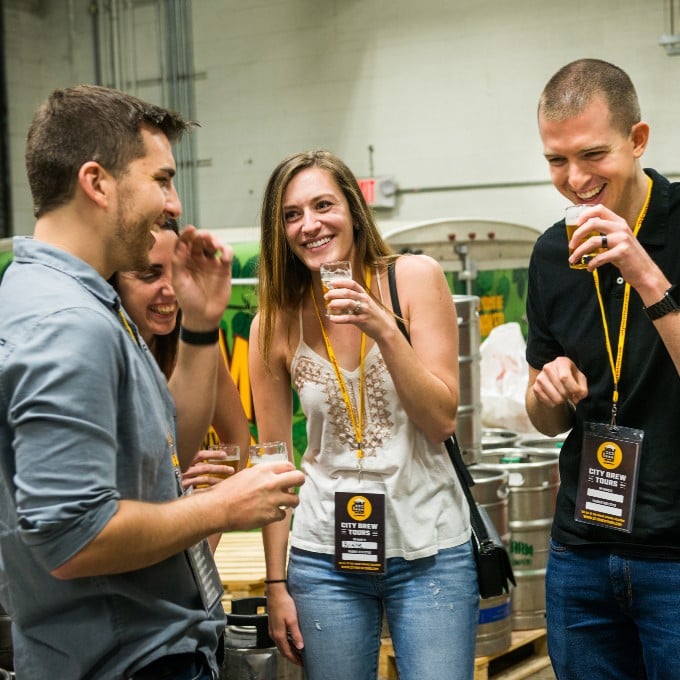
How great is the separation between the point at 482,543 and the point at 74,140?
142cm

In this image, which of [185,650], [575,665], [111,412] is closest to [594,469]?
[575,665]

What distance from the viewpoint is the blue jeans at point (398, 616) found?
7.79 feet

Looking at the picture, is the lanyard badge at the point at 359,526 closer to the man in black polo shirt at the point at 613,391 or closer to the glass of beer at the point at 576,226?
the man in black polo shirt at the point at 613,391

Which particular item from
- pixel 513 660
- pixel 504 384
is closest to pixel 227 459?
pixel 513 660

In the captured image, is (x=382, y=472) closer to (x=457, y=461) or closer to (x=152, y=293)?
(x=457, y=461)

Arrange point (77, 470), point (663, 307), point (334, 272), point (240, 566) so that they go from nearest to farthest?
point (77, 470)
point (663, 307)
point (334, 272)
point (240, 566)

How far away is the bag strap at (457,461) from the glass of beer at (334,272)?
0.19 metres

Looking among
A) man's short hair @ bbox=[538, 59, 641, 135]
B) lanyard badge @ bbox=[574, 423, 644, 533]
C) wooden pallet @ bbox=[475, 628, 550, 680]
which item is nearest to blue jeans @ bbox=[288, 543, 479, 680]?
lanyard badge @ bbox=[574, 423, 644, 533]

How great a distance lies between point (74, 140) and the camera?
5.83ft

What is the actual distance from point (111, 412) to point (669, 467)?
1256 millimetres

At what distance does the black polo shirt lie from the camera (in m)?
2.20

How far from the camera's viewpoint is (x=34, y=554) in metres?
1.65

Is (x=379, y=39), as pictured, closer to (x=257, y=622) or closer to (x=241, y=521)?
(x=257, y=622)

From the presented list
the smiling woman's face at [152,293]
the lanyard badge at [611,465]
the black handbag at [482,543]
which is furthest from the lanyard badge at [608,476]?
the smiling woman's face at [152,293]
